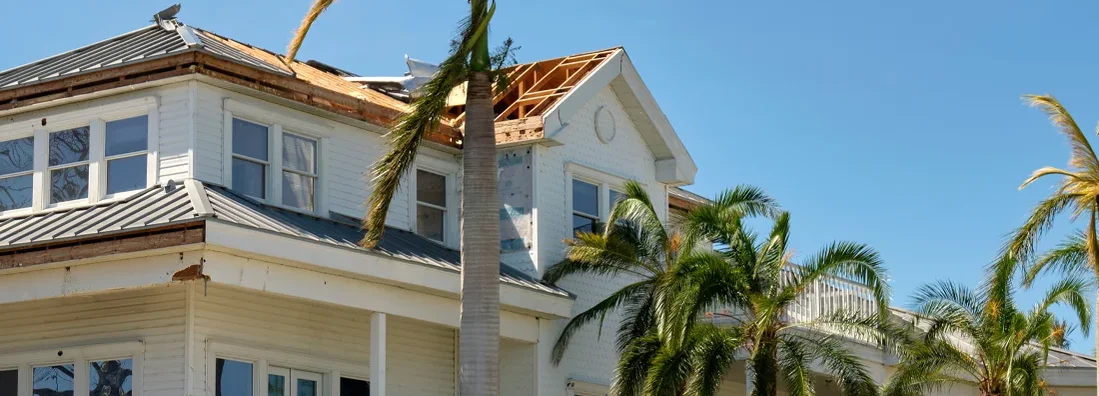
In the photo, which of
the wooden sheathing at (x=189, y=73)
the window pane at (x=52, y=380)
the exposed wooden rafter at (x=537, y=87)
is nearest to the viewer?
the window pane at (x=52, y=380)

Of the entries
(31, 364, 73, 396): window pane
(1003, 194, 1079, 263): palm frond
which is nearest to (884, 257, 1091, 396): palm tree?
(1003, 194, 1079, 263): palm frond

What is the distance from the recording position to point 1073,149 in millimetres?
25391

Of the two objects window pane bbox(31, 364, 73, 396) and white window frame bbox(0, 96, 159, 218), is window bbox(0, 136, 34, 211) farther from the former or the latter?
window pane bbox(31, 364, 73, 396)

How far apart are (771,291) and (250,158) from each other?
325 inches

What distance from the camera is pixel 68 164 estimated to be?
25594mm

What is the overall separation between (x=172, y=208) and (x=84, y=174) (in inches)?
130

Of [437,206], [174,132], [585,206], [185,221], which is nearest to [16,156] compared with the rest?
[174,132]

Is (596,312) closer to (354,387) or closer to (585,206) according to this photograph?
(585,206)

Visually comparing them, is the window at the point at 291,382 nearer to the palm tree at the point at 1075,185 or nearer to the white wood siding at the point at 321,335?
the white wood siding at the point at 321,335

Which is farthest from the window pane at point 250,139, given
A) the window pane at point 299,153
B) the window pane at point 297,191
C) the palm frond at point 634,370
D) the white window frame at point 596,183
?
the palm frond at point 634,370

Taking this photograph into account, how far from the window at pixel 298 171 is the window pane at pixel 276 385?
292 cm

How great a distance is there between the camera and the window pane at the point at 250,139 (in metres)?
25.4

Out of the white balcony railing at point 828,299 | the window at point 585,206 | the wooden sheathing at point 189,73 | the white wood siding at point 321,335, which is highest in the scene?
the wooden sheathing at point 189,73

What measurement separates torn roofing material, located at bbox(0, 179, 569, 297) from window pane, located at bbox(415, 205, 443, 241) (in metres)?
2.15
